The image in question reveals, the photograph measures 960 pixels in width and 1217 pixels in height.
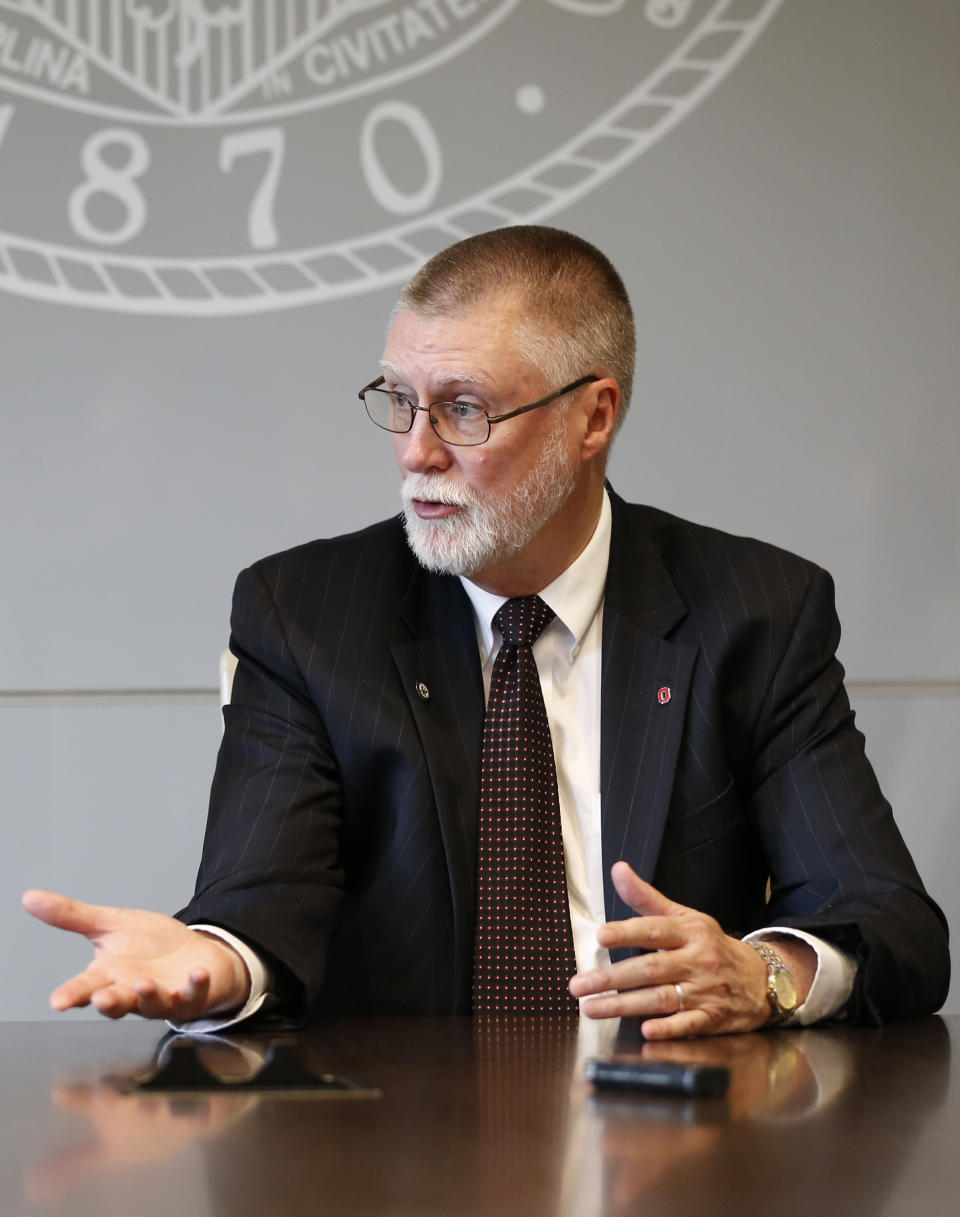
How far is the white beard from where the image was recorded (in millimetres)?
2057

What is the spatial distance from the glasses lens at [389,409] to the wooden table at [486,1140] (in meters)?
0.94

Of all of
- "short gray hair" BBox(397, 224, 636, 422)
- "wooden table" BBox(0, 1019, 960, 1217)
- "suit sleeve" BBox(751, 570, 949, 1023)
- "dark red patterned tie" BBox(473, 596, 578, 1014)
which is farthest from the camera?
"short gray hair" BBox(397, 224, 636, 422)

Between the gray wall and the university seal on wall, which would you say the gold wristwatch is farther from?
the university seal on wall

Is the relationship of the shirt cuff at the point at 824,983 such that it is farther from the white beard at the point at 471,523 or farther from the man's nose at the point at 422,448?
the man's nose at the point at 422,448

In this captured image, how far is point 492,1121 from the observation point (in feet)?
3.64

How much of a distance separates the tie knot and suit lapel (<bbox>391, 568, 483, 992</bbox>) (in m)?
0.05

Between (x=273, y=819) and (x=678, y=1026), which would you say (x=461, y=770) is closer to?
(x=273, y=819)

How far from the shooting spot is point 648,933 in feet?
5.15

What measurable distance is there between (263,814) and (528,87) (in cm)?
185

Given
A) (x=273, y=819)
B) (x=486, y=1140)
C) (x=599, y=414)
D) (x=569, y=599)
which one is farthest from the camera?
(x=599, y=414)

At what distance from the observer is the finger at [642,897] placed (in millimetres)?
1568

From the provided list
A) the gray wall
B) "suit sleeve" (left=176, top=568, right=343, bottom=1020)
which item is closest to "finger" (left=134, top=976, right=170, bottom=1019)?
"suit sleeve" (left=176, top=568, right=343, bottom=1020)

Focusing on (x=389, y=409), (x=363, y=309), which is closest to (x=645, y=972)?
(x=389, y=409)

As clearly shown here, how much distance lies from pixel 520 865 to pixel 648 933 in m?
0.40
